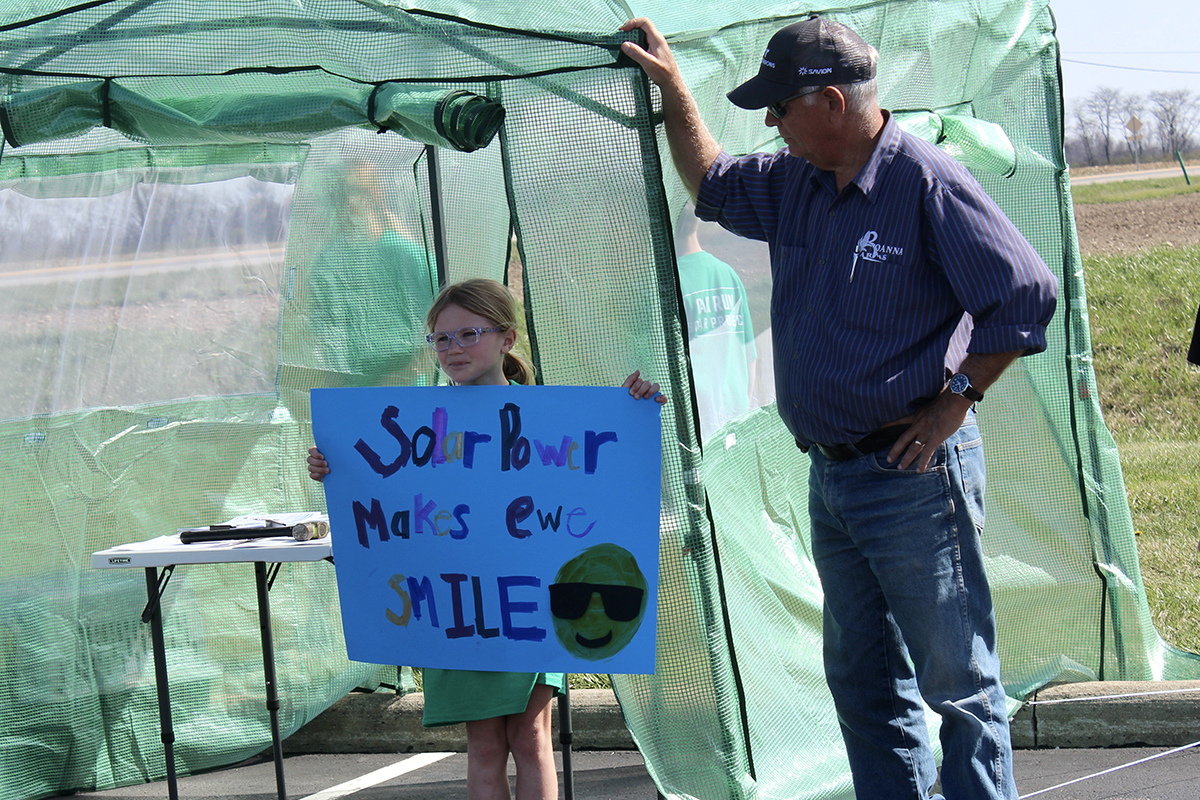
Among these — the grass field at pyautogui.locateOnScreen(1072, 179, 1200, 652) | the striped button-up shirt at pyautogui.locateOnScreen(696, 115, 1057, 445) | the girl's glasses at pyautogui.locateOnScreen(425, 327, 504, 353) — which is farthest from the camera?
the grass field at pyautogui.locateOnScreen(1072, 179, 1200, 652)

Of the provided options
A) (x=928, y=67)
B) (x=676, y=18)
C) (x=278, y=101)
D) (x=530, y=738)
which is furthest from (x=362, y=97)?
(x=928, y=67)

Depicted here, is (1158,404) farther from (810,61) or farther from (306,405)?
(810,61)

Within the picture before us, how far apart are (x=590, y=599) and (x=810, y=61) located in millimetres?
1403

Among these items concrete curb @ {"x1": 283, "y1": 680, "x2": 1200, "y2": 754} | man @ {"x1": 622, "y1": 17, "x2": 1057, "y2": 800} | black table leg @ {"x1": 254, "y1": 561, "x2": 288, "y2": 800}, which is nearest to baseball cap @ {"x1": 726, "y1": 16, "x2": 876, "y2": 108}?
man @ {"x1": 622, "y1": 17, "x2": 1057, "y2": 800}

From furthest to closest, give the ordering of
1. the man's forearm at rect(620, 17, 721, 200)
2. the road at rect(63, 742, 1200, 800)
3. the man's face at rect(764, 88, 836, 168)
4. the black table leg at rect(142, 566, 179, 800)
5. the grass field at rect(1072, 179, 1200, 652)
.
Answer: the grass field at rect(1072, 179, 1200, 652) < the road at rect(63, 742, 1200, 800) < the black table leg at rect(142, 566, 179, 800) < the man's forearm at rect(620, 17, 721, 200) < the man's face at rect(764, 88, 836, 168)

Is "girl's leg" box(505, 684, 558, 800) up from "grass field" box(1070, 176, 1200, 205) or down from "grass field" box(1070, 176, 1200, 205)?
down

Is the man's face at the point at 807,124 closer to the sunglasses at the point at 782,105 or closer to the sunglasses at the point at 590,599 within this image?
the sunglasses at the point at 782,105

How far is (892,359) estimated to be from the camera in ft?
8.48

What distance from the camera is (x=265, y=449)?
4.38m

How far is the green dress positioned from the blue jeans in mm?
822

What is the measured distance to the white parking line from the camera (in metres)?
4.09

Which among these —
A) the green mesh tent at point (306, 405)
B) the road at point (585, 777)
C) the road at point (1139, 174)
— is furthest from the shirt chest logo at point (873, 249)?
the road at point (1139, 174)

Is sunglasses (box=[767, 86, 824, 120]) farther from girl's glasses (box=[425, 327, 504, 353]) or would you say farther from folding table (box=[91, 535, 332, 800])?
folding table (box=[91, 535, 332, 800])

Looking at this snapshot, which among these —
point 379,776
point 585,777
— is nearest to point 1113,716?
point 585,777
